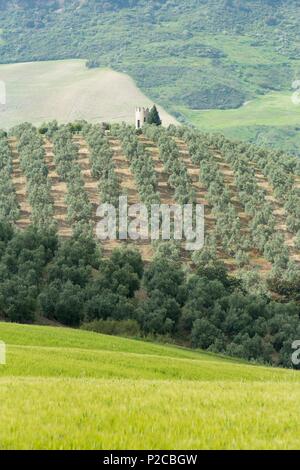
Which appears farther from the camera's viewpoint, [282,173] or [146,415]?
[282,173]

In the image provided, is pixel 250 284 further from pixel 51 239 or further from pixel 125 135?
pixel 125 135

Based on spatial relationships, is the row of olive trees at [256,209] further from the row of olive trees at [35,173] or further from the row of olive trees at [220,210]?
the row of olive trees at [35,173]

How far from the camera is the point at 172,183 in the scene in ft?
354

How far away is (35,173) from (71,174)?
466cm

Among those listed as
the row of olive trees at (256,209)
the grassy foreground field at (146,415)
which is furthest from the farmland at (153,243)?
the grassy foreground field at (146,415)

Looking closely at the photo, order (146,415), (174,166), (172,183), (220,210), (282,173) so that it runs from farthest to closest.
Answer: (282,173)
(174,166)
(172,183)
(220,210)
(146,415)

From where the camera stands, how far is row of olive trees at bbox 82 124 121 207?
103 meters

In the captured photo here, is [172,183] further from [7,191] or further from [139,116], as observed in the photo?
[139,116]

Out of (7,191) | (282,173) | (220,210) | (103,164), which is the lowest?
(220,210)

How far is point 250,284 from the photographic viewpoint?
75.6 m

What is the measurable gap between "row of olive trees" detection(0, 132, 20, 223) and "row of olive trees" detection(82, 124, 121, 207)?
1080 cm

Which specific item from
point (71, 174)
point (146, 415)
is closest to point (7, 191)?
point (71, 174)

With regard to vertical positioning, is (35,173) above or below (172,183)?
above

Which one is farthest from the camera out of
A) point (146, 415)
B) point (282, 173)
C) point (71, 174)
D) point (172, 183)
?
point (282, 173)
